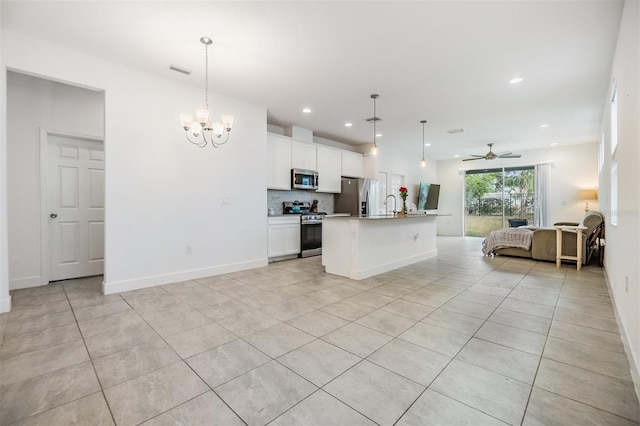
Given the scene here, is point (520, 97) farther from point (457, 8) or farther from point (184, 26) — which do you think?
point (184, 26)

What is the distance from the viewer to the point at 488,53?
321cm

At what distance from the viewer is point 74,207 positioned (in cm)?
421

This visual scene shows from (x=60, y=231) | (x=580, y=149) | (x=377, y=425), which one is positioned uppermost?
(x=580, y=149)

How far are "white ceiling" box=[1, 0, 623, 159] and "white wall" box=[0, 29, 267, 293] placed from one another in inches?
9.1

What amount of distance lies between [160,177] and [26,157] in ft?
5.64

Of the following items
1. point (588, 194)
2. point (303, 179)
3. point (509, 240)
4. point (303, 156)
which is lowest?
point (509, 240)

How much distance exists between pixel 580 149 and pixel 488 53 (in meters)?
7.25

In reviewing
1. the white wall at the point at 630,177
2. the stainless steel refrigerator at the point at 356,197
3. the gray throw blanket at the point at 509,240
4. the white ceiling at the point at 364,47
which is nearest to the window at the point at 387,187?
the stainless steel refrigerator at the point at 356,197

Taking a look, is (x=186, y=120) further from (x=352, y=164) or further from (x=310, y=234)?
(x=352, y=164)

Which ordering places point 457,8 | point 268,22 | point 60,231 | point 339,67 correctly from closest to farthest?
point 457,8 → point 268,22 → point 339,67 → point 60,231

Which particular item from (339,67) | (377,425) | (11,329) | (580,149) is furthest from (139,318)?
(580,149)

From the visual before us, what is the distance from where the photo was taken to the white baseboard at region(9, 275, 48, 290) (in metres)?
3.65

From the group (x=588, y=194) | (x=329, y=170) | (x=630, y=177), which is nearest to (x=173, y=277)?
(x=329, y=170)

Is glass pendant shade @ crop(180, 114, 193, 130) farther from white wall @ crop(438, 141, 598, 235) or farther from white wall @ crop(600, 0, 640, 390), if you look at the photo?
white wall @ crop(438, 141, 598, 235)
